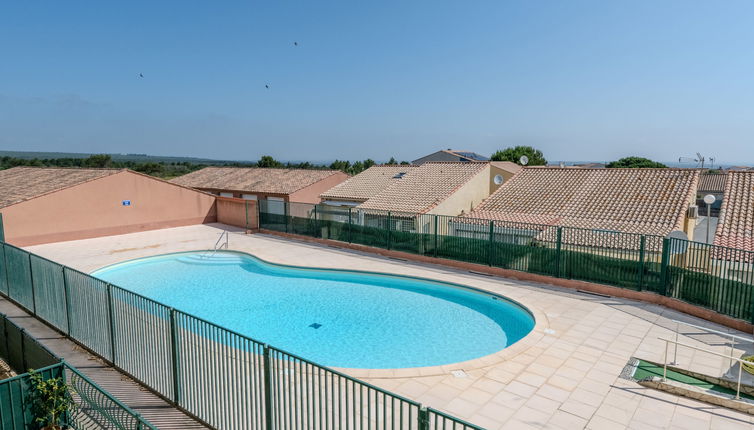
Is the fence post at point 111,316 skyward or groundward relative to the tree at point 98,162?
groundward

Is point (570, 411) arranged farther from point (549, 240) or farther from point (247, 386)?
point (549, 240)

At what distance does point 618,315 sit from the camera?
470 inches

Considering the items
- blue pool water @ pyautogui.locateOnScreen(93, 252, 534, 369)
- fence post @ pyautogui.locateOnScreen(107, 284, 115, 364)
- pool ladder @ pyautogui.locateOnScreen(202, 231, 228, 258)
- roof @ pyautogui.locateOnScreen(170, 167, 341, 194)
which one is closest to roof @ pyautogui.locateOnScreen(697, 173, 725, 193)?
roof @ pyautogui.locateOnScreen(170, 167, 341, 194)

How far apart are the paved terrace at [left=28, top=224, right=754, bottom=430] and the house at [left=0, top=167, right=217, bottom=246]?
1680 centimetres

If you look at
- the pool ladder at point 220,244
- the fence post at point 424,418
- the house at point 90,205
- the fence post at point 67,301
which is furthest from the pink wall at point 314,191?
the fence post at point 424,418

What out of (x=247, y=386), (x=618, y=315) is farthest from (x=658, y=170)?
(x=247, y=386)

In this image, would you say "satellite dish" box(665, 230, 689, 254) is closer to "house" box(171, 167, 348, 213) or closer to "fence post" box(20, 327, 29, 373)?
"fence post" box(20, 327, 29, 373)

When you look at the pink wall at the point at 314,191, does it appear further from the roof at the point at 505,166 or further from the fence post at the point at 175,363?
the fence post at the point at 175,363

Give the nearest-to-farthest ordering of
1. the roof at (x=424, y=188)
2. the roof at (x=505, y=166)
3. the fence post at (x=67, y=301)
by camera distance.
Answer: the fence post at (x=67, y=301), the roof at (x=424, y=188), the roof at (x=505, y=166)

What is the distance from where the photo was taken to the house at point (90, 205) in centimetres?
2064

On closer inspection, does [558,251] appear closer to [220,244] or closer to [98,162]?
[220,244]

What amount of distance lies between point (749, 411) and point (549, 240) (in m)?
7.96

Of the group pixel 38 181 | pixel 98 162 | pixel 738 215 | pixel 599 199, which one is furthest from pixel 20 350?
pixel 98 162

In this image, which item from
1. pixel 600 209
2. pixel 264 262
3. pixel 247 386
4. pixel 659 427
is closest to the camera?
pixel 247 386
